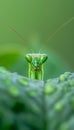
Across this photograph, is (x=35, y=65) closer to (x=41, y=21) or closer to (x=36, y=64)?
(x=36, y=64)

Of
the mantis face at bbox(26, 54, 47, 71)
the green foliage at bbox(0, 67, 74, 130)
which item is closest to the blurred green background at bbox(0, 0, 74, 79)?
the mantis face at bbox(26, 54, 47, 71)

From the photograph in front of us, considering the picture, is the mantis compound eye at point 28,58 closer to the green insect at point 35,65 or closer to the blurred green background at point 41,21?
the green insect at point 35,65

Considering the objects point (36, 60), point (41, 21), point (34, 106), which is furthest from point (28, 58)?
point (41, 21)

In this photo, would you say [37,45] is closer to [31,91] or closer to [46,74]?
[46,74]

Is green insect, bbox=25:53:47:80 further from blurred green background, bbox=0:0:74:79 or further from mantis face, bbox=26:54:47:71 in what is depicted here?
blurred green background, bbox=0:0:74:79

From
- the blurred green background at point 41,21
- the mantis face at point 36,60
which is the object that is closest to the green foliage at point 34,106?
the mantis face at point 36,60

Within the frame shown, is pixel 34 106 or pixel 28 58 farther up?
pixel 28 58

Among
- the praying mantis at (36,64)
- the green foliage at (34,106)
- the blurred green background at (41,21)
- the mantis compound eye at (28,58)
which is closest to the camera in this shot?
the green foliage at (34,106)
